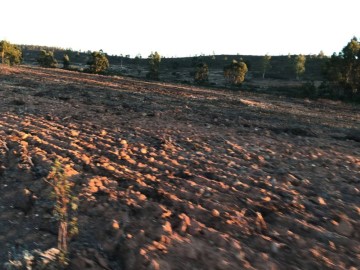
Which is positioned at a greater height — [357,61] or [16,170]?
[357,61]

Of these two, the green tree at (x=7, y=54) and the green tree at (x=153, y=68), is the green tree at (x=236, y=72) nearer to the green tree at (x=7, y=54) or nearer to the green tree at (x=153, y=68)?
the green tree at (x=153, y=68)

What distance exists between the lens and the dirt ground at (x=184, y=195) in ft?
19.8

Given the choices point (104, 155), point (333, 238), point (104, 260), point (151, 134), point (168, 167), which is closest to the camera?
point (104, 260)

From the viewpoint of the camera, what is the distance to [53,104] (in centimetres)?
2034

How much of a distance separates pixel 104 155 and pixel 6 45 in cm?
7849

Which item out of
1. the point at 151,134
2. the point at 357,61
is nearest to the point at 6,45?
the point at 357,61

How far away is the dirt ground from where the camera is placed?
19.8 ft

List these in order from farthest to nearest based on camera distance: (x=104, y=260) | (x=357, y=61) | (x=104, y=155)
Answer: (x=357, y=61) < (x=104, y=155) < (x=104, y=260)

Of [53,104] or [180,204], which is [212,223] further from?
[53,104]

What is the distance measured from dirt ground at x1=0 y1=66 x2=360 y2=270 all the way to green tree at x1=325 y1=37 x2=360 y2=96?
42833 mm

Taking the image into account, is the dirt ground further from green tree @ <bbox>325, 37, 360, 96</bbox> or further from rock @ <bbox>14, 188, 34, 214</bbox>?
green tree @ <bbox>325, 37, 360, 96</bbox>

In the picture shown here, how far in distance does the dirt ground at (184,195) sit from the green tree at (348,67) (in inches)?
1686

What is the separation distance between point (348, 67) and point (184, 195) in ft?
175

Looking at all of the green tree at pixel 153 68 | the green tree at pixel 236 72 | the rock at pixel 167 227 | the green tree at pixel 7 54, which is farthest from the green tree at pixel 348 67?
the green tree at pixel 7 54
